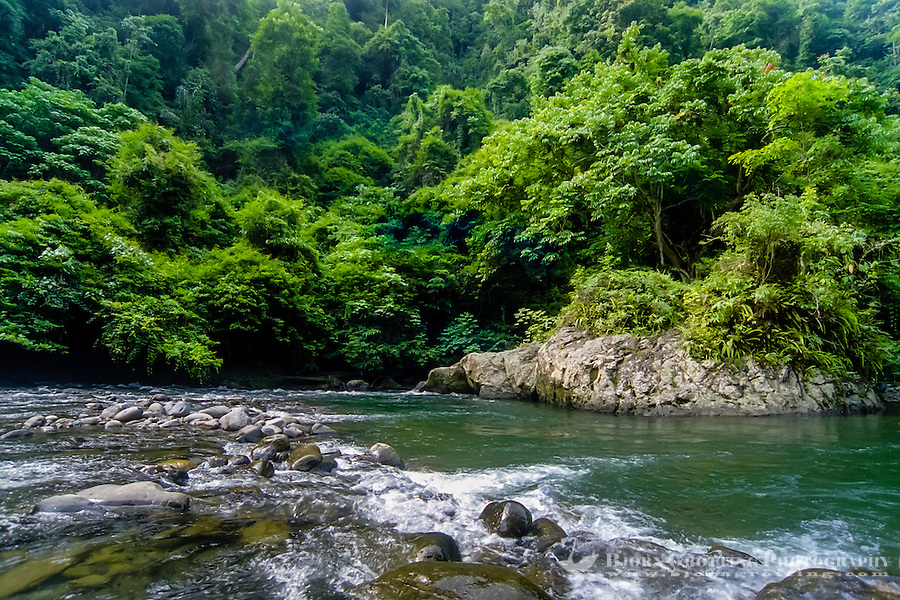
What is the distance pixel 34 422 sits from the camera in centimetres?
530

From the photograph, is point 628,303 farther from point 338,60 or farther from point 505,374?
point 338,60

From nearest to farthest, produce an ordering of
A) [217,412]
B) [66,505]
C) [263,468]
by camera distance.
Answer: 1. [66,505]
2. [263,468]
3. [217,412]

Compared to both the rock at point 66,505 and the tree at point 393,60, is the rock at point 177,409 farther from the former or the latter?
the tree at point 393,60

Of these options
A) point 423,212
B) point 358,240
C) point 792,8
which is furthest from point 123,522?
point 792,8

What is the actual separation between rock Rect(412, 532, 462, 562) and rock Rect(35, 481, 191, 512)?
1686 millimetres

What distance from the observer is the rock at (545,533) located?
2.59 meters

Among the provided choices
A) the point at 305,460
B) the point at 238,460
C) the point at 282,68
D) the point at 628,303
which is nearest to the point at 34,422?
the point at 238,460

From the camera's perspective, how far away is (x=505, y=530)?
272 centimetres

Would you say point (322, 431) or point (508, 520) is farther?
point (322, 431)

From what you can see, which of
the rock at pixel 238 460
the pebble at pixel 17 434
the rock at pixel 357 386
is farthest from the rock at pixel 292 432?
the rock at pixel 357 386

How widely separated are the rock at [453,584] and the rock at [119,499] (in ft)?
5.72

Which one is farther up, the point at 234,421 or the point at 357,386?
the point at 234,421

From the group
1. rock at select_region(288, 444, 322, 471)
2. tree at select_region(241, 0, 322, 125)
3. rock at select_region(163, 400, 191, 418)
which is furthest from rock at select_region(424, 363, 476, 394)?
tree at select_region(241, 0, 322, 125)

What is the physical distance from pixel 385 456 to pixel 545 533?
2.13 meters
